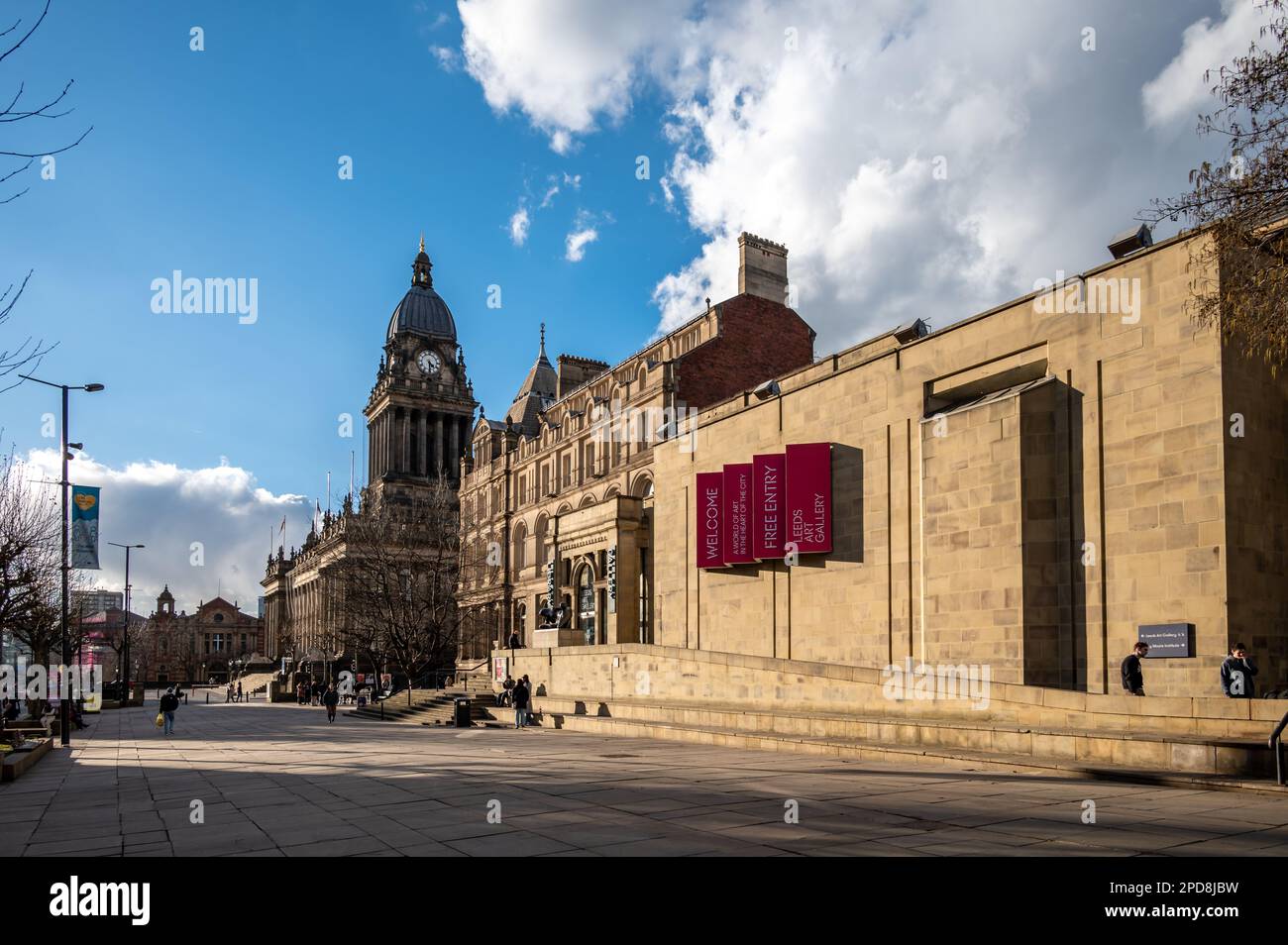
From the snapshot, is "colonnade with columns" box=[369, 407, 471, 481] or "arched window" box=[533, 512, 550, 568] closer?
"arched window" box=[533, 512, 550, 568]

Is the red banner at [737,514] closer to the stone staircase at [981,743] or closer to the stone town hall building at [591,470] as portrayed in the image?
the stone staircase at [981,743]

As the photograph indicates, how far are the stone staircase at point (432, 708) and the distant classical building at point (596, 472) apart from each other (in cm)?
381

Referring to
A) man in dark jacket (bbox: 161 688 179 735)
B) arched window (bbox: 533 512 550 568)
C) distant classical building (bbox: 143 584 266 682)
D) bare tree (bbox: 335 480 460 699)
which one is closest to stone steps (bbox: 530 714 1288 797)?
man in dark jacket (bbox: 161 688 179 735)

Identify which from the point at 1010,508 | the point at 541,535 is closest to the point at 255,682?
the point at 541,535

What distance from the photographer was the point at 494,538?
68.5 m

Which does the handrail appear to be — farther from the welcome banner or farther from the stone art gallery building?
the welcome banner

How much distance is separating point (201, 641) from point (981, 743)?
18092 centimetres

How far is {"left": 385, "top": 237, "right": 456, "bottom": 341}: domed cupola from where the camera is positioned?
390 feet

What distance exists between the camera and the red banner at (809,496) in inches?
1127

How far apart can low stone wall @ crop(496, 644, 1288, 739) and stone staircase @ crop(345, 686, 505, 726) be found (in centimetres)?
211

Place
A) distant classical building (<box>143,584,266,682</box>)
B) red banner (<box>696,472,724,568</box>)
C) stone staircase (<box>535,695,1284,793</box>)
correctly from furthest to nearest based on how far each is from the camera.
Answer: distant classical building (<box>143,584,266,682</box>), red banner (<box>696,472,724,568</box>), stone staircase (<box>535,695,1284,793</box>)

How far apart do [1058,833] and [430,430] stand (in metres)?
111
